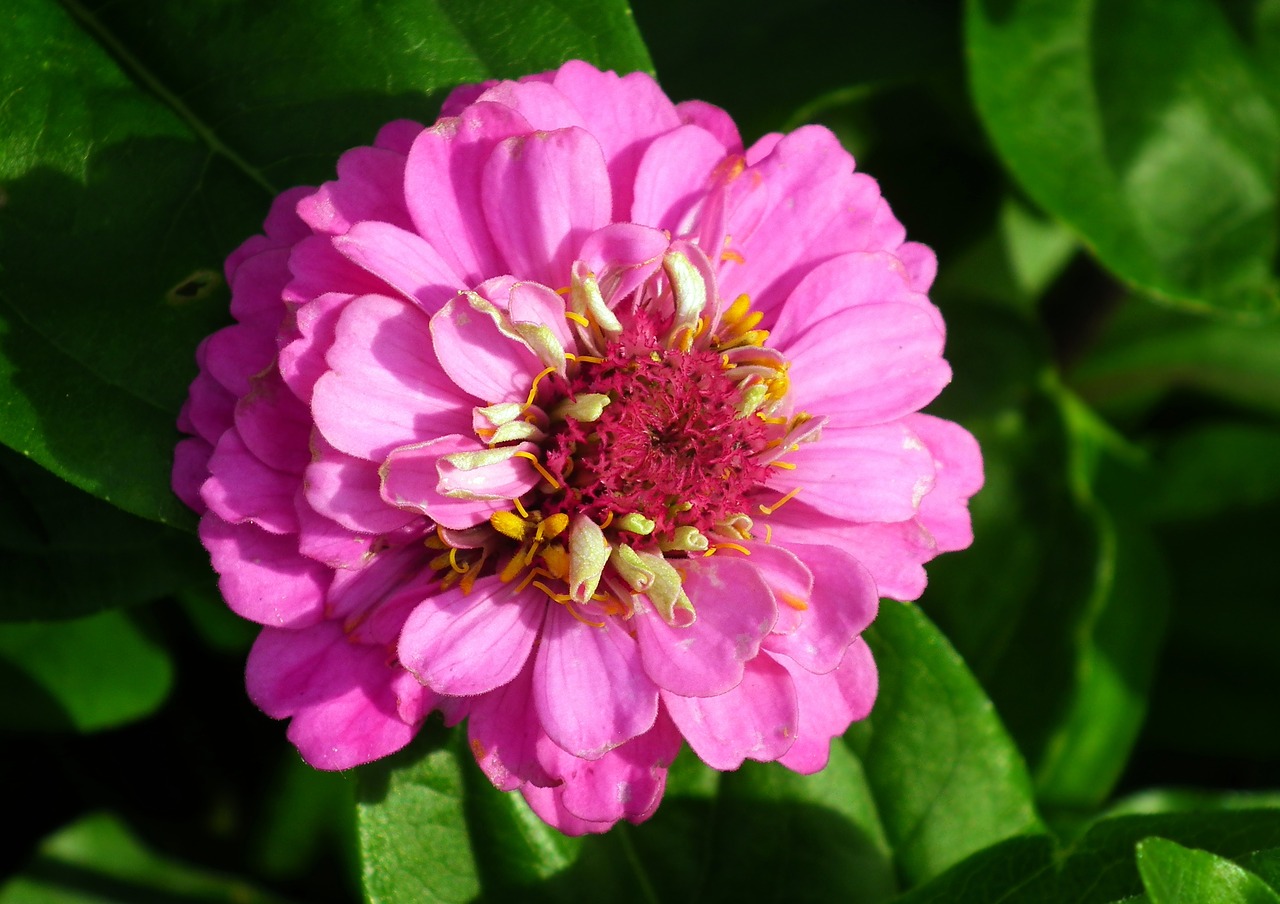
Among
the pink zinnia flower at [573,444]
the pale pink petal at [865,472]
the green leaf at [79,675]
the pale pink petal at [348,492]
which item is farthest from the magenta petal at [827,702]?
the green leaf at [79,675]

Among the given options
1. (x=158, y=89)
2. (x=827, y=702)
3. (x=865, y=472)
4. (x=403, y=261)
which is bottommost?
(x=827, y=702)

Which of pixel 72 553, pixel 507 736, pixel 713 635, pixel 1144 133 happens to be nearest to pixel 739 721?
pixel 713 635

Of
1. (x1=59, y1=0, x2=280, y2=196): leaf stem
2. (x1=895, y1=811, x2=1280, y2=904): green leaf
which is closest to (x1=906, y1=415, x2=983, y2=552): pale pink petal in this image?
(x1=895, y1=811, x2=1280, y2=904): green leaf

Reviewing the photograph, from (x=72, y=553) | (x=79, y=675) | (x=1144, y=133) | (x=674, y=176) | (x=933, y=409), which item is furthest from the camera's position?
(x=933, y=409)

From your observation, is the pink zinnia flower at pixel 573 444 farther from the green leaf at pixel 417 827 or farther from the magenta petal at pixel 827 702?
the green leaf at pixel 417 827

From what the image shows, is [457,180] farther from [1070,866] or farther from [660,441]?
[1070,866]

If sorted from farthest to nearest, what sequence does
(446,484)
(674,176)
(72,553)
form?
1. (72,553)
2. (674,176)
3. (446,484)

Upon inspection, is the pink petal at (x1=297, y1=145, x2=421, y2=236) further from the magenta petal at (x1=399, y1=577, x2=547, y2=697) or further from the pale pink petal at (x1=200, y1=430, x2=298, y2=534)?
the magenta petal at (x1=399, y1=577, x2=547, y2=697)
